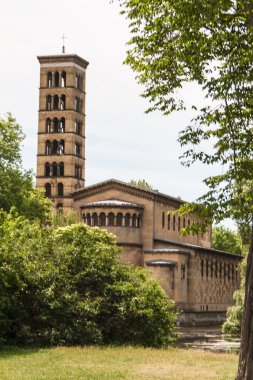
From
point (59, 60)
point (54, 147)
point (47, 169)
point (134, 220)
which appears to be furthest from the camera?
point (59, 60)

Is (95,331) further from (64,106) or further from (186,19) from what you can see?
(64,106)

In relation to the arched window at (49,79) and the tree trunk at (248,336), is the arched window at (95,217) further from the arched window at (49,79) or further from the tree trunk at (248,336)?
the tree trunk at (248,336)

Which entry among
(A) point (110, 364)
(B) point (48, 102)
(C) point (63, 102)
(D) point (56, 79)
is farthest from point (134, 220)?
(A) point (110, 364)

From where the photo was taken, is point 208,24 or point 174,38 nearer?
point 208,24

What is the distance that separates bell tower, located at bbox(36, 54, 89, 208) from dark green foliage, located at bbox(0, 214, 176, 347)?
61397 millimetres

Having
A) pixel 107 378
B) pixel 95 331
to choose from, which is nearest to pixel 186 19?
pixel 107 378

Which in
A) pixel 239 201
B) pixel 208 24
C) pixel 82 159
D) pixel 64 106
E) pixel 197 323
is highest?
pixel 64 106

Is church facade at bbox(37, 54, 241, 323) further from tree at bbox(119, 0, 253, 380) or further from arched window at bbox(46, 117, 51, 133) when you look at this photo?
tree at bbox(119, 0, 253, 380)

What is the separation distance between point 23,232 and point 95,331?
571 centimetres

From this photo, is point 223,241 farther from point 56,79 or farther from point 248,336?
point 248,336

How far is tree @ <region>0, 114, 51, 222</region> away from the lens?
54250mm

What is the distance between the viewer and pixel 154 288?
2991 centimetres

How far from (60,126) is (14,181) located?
127 ft

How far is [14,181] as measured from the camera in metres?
55.4
